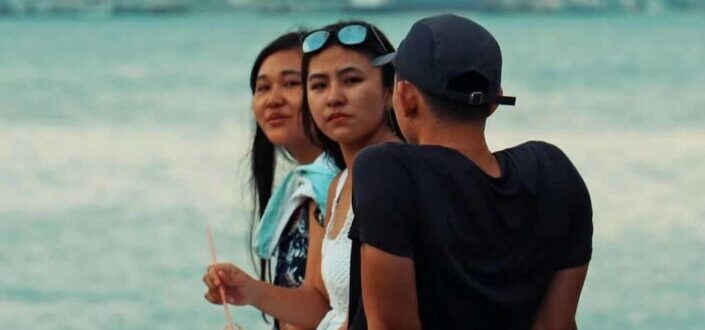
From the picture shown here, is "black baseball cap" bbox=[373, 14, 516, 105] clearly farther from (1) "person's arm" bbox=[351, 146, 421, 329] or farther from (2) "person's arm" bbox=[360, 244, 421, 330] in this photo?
(2) "person's arm" bbox=[360, 244, 421, 330]

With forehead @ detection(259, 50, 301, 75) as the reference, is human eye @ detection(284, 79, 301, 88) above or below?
below

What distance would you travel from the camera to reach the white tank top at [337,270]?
13.7 ft

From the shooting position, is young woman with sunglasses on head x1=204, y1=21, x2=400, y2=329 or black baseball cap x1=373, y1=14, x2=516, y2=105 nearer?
black baseball cap x1=373, y1=14, x2=516, y2=105

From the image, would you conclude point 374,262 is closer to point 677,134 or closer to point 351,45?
point 351,45

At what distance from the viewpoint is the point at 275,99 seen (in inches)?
196

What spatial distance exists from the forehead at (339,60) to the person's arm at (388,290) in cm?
92

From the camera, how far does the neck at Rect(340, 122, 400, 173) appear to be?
4305 mm

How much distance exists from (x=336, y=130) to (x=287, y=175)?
0.57 meters

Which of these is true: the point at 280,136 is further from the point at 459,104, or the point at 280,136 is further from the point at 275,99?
the point at 459,104

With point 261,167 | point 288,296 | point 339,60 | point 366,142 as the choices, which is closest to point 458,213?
point 366,142

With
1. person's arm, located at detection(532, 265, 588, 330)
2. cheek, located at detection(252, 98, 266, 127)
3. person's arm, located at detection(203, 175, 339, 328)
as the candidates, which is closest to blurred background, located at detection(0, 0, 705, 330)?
cheek, located at detection(252, 98, 266, 127)

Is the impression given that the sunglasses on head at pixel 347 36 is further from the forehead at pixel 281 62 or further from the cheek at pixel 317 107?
the forehead at pixel 281 62

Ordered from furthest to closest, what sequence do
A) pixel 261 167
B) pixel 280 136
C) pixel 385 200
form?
pixel 261 167 → pixel 280 136 → pixel 385 200

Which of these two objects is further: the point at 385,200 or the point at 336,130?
the point at 336,130
